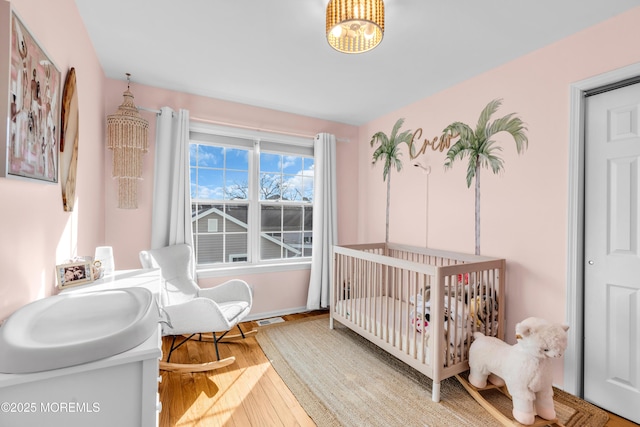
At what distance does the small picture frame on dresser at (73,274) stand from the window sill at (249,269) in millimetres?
1326

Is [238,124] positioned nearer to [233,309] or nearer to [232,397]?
[233,309]

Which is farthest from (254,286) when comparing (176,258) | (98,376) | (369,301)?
(98,376)

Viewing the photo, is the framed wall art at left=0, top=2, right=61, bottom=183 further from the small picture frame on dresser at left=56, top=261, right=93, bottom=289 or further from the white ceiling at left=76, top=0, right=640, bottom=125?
the white ceiling at left=76, top=0, right=640, bottom=125

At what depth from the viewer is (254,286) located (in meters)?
3.24

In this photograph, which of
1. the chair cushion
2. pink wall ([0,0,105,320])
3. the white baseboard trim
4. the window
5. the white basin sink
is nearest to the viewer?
the white basin sink

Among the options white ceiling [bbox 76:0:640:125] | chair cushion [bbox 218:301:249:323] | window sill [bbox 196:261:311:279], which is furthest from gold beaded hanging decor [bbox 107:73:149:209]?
chair cushion [bbox 218:301:249:323]

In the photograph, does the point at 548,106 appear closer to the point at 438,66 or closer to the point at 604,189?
the point at 604,189

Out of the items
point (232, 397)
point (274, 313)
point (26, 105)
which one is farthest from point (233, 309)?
point (26, 105)

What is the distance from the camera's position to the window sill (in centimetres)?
298

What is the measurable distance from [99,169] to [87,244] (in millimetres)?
674

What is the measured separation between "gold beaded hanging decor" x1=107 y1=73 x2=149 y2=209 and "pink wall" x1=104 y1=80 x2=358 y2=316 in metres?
0.14

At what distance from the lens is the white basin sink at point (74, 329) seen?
774 mm

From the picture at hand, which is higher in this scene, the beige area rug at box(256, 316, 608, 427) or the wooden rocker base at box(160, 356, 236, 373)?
the wooden rocker base at box(160, 356, 236, 373)

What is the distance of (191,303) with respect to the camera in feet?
6.96
